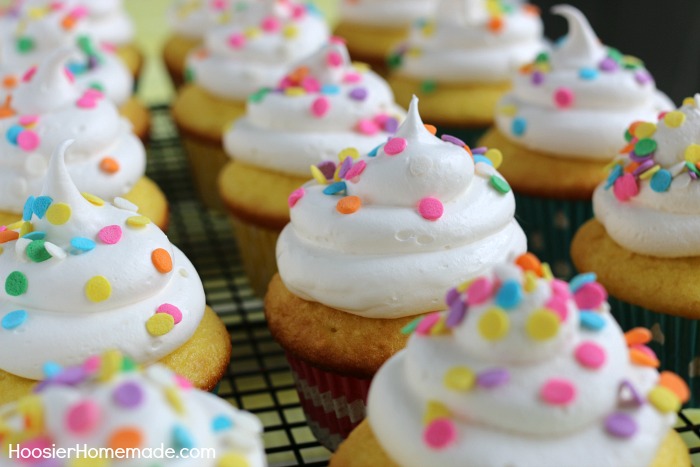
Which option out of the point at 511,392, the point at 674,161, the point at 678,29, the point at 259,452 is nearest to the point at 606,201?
the point at 674,161

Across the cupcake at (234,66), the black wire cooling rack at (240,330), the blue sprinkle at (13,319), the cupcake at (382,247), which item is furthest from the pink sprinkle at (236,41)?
the blue sprinkle at (13,319)

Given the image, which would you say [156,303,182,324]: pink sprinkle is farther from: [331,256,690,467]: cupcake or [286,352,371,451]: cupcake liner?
[331,256,690,467]: cupcake

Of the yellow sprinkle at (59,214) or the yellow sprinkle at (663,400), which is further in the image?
the yellow sprinkle at (59,214)

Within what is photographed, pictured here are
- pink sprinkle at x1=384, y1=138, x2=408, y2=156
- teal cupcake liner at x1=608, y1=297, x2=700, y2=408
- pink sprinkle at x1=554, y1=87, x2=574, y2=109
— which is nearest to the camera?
pink sprinkle at x1=384, y1=138, x2=408, y2=156

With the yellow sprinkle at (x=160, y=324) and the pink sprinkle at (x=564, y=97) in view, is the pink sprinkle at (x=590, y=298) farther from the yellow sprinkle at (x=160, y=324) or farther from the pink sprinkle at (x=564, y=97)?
the pink sprinkle at (x=564, y=97)

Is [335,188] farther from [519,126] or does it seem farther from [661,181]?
[519,126]

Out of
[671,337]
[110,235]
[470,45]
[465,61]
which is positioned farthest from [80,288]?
[470,45]

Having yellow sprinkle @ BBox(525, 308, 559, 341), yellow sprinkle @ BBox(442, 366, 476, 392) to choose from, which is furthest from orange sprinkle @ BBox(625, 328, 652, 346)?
yellow sprinkle @ BBox(442, 366, 476, 392)
